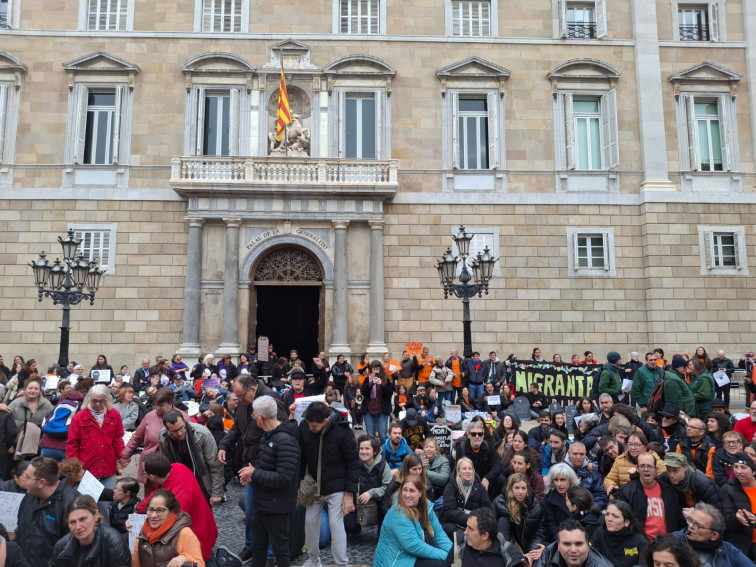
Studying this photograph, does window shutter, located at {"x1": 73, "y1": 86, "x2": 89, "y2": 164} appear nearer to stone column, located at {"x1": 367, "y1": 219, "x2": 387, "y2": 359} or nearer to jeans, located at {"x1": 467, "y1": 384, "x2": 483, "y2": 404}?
stone column, located at {"x1": 367, "y1": 219, "x2": 387, "y2": 359}

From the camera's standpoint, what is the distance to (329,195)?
2058 cm

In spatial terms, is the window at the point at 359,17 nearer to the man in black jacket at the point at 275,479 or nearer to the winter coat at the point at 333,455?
the winter coat at the point at 333,455

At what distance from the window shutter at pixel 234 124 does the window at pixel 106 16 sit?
4512 mm

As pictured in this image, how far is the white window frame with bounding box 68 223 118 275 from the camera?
20625 mm

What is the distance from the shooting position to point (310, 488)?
7.21 m

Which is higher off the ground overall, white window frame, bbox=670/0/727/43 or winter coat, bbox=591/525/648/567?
white window frame, bbox=670/0/727/43

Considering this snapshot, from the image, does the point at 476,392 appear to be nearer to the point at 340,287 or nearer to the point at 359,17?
the point at 340,287

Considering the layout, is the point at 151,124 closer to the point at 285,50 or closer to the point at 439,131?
the point at 285,50

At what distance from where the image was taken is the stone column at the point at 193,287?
20.0 meters

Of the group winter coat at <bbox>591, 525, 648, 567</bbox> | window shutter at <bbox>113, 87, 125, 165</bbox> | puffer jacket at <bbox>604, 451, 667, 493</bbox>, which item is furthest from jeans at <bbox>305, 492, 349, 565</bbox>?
window shutter at <bbox>113, 87, 125, 165</bbox>

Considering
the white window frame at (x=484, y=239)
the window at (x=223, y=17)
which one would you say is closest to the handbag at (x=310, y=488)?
the white window frame at (x=484, y=239)

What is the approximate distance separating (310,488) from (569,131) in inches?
710

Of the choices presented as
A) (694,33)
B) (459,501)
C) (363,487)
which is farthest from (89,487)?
(694,33)

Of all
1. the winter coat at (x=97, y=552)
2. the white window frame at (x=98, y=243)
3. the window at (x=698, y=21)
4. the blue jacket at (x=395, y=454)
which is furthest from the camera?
the window at (x=698, y=21)
